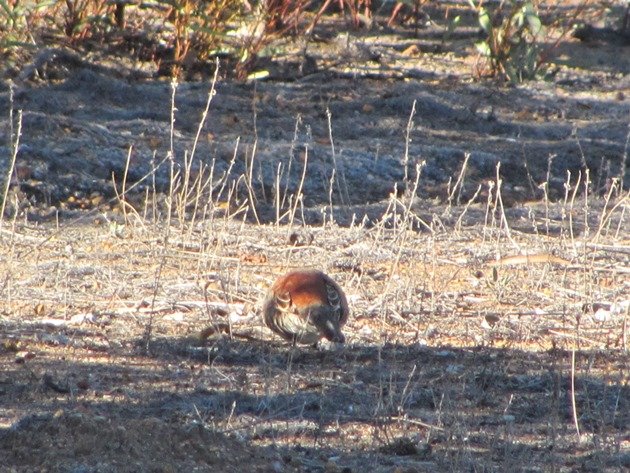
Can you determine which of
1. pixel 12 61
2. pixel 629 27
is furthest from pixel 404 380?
pixel 629 27

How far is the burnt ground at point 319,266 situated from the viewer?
13.3ft

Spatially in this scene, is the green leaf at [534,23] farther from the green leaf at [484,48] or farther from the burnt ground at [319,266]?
the green leaf at [484,48]

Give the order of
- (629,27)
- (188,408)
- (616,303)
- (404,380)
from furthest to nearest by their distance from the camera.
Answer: (629,27)
(616,303)
(404,380)
(188,408)

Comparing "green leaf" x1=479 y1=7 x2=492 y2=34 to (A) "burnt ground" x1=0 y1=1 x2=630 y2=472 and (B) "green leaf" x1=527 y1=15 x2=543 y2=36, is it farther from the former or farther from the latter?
(A) "burnt ground" x1=0 y1=1 x2=630 y2=472

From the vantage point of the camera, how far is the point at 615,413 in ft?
14.5

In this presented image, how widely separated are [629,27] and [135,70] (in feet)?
21.1

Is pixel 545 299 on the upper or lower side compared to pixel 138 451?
lower

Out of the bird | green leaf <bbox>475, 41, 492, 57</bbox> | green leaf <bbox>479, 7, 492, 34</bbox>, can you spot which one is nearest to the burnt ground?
the bird

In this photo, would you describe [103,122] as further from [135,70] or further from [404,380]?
[404,380]

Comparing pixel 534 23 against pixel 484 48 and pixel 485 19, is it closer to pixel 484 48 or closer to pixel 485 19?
pixel 485 19

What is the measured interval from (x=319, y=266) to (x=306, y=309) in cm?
174

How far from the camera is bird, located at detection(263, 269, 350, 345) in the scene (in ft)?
16.3

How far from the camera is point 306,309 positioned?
500 centimetres

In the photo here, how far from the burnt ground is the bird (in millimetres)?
107
